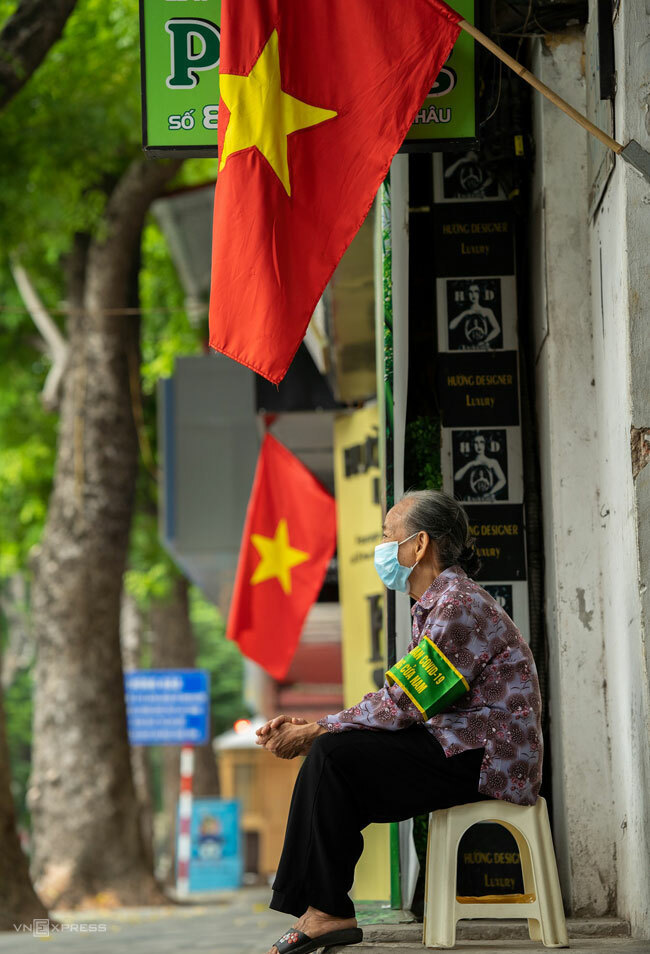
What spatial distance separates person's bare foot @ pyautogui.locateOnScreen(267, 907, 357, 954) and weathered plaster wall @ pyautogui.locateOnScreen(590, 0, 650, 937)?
1055mm

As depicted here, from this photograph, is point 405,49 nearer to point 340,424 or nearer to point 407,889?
point 407,889

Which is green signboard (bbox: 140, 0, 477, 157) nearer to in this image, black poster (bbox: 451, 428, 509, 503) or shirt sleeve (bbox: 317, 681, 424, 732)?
black poster (bbox: 451, 428, 509, 503)

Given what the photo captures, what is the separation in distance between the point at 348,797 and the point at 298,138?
93.8 inches

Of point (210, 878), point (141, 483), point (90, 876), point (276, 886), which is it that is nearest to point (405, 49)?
point (276, 886)

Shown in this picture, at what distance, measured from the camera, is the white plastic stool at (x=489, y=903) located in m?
4.32

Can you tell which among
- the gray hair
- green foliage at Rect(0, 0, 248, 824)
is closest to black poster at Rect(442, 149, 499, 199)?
the gray hair

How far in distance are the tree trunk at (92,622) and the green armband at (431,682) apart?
10.1m

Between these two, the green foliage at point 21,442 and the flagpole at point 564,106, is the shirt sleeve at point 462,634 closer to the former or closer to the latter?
the flagpole at point 564,106

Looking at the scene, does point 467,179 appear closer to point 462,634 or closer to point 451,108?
point 451,108

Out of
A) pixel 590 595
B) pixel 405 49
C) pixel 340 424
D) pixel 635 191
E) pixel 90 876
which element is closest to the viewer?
pixel 635 191

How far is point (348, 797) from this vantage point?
4.27 meters

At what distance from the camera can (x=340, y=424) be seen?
10.6m

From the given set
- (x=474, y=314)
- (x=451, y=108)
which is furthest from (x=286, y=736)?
(x=451, y=108)

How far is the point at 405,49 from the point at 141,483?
50.8ft
